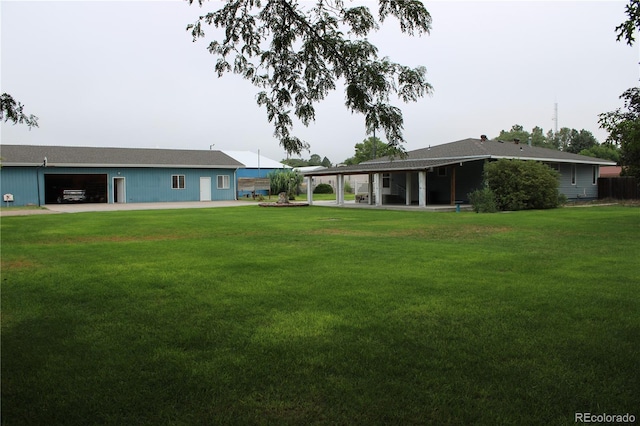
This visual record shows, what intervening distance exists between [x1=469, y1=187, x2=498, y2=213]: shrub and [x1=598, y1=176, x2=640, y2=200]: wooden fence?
1558 cm

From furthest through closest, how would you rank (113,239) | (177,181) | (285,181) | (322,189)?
(322,189), (285,181), (177,181), (113,239)

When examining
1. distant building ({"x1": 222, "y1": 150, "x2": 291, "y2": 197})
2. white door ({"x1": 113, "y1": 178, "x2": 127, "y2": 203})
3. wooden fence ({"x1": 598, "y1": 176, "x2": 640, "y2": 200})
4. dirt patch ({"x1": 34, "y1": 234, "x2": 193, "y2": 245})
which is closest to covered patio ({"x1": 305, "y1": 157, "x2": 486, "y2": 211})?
wooden fence ({"x1": 598, "y1": 176, "x2": 640, "y2": 200})

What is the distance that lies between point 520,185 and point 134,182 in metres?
26.9

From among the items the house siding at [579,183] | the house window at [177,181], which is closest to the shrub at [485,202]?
the house siding at [579,183]

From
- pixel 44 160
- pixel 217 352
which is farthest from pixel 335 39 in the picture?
pixel 44 160

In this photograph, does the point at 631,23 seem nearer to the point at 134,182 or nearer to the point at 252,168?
the point at 134,182

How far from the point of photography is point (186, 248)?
36.7ft

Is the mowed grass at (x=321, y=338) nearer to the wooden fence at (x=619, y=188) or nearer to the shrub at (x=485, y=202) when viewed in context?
the shrub at (x=485, y=202)

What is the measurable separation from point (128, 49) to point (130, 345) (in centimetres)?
581

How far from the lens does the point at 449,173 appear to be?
30.2 meters

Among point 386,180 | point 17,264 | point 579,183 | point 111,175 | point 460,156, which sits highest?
point 460,156

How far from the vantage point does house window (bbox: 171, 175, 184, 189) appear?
39472 mm

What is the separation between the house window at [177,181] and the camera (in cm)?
3947

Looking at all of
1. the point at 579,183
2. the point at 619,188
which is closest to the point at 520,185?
the point at 579,183
